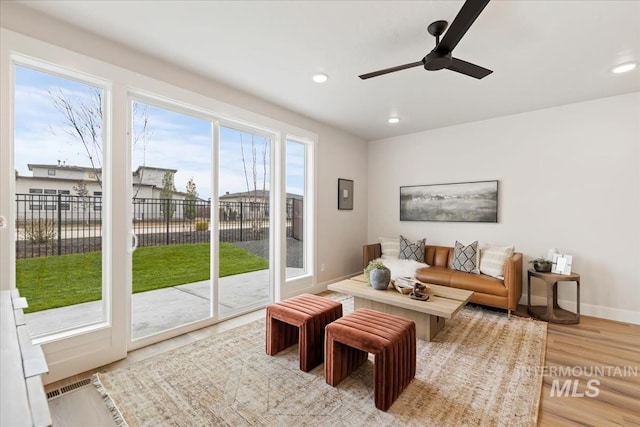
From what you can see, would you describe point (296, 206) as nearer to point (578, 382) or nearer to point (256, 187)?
point (256, 187)

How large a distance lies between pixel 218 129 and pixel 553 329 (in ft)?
14.4

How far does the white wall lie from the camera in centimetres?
337

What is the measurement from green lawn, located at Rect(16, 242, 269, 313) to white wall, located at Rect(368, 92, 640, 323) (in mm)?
3733

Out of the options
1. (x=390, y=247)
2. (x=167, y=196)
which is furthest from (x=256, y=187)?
(x=390, y=247)

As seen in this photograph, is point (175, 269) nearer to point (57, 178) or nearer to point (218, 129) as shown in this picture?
point (57, 178)

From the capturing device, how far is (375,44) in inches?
95.9

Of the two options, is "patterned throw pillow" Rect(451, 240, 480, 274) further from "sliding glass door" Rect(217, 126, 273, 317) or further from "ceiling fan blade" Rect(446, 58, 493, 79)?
"sliding glass door" Rect(217, 126, 273, 317)

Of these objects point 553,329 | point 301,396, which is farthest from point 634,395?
point 301,396

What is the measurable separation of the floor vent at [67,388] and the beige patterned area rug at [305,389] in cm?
9

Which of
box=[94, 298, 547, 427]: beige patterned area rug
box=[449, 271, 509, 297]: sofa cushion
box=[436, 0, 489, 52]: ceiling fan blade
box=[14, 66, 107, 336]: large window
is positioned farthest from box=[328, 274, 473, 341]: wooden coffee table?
box=[14, 66, 107, 336]: large window

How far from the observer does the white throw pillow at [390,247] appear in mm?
4652

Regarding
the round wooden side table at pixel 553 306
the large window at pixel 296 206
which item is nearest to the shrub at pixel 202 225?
the large window at pixel 296 206

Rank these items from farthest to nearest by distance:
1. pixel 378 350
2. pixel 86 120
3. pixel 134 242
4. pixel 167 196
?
pixel 167 196, pixel 134 242, pixel 86 120, pixel 378 350

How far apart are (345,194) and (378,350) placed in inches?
134
